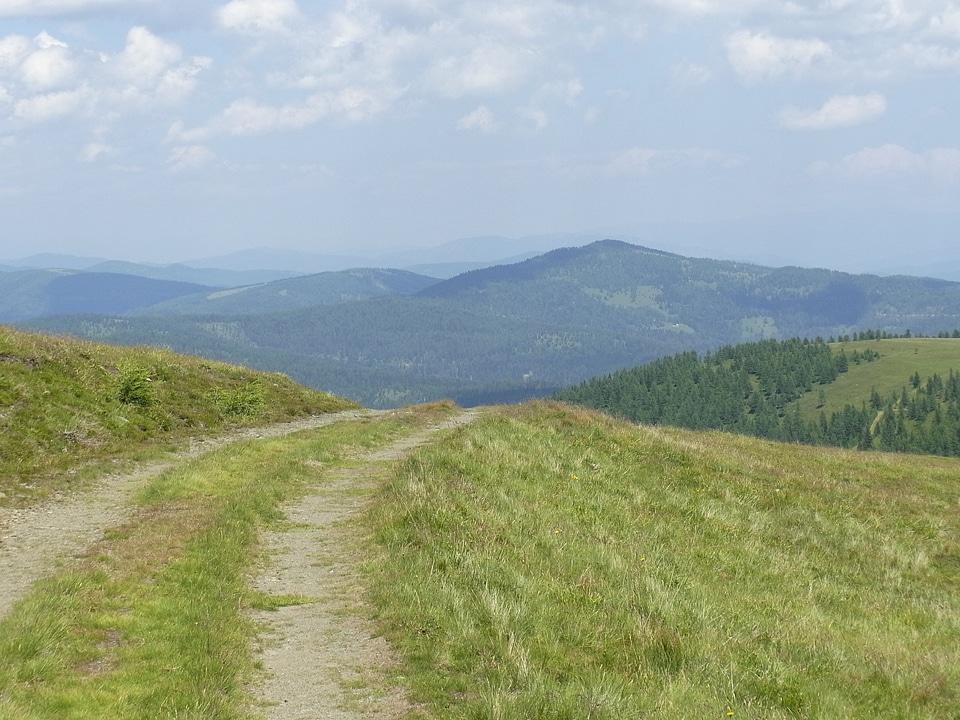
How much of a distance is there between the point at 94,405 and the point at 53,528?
12342 mm

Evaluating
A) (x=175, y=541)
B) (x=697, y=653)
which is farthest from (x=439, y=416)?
(x=697, y=653)

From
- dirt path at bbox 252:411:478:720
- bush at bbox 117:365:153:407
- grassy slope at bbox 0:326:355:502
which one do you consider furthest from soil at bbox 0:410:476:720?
bush at bbox 117:365:153:407

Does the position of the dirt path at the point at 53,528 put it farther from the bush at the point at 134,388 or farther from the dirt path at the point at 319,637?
the bush at the point at 134,388

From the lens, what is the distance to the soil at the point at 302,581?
9469mm

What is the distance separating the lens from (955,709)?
10.2 meters

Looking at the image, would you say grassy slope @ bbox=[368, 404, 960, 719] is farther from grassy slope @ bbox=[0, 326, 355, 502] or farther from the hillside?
grassy slope @ bbox=[0, 326, 355, 502]

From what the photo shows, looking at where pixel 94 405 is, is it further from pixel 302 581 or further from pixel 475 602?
pixel 475 602

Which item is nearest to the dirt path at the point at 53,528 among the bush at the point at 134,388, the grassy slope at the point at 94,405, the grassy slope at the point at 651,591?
the grassy slope at the point at 94,405

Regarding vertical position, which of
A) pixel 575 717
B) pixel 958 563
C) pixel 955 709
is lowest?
pixel 958 563

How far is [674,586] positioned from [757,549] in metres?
6.25

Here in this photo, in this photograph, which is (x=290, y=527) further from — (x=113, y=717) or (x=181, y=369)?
(x=181, y=369)

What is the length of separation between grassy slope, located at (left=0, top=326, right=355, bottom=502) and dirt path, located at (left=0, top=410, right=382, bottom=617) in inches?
42.4

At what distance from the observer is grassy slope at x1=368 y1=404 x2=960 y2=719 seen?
32.6 feet

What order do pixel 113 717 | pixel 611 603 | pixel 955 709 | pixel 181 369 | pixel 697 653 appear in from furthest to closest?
pixel 181 369
pixel 611 603
pixel 697 653
pixel 955 709
pixel 113 717
